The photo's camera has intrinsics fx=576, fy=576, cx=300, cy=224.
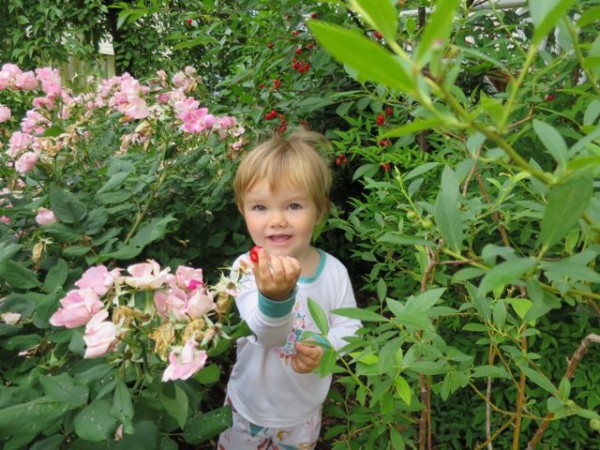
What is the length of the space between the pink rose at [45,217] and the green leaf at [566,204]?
49.1 inches

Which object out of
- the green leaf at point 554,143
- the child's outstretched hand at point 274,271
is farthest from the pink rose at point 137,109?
the green leaf at point 554,143

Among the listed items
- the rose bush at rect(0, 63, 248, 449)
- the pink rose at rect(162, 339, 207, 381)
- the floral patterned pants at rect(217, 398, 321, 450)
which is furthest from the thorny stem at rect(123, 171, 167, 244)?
the pink rose at rect(162, 339, 207, 381)

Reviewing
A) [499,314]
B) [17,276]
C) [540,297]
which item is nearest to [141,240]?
[17,276]

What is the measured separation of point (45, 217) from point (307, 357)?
735 millimetres

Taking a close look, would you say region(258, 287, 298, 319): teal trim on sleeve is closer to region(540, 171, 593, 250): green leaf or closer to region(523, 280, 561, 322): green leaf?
region(523, 280, 561, 322): green leaf

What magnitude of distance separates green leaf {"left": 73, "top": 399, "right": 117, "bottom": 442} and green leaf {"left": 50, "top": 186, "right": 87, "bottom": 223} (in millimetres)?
656

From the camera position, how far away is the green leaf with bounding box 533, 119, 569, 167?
0.49 m

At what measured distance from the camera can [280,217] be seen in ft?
5.00

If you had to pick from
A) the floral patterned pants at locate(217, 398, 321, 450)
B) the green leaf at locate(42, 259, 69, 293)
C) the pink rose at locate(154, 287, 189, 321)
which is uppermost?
the pink rose at locate(154, 287, 189, 321)

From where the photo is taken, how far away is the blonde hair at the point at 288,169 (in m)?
1.56

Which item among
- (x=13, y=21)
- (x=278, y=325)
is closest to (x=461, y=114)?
(x=278, y=325)

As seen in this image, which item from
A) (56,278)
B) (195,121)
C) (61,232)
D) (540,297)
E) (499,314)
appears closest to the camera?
(540,297)

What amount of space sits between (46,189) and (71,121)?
530 mm

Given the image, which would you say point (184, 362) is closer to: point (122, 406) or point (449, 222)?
point (122, 406)
